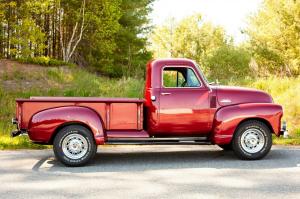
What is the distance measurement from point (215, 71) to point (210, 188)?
3110 centimetres

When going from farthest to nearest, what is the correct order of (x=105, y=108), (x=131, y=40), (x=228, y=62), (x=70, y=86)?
1. (x=228, y=62)
2. (x=131, y=40)
3. (x=70, y=86)
4. (x=105, y=108)

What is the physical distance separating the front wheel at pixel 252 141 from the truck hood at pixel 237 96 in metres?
0.48

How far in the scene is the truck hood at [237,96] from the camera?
9617mm

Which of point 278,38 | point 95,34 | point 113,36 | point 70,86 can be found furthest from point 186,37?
point 70,86

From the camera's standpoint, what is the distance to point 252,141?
31.4 ft

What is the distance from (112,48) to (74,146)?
66.9ft

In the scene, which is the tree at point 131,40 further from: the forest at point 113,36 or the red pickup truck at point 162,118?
the red pickup truck at point 162,118

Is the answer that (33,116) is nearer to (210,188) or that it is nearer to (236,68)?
(210,188)

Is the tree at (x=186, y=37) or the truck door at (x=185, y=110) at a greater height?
the tree at (x=186, y=37)

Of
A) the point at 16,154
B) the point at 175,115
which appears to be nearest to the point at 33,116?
the point at 16,154

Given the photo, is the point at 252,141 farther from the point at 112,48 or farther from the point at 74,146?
the point at 112,48

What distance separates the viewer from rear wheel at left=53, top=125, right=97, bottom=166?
29.3ft

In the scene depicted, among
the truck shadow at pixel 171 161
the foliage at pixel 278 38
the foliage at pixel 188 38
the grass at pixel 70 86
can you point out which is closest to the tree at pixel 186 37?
the foliage at pixel 188 38

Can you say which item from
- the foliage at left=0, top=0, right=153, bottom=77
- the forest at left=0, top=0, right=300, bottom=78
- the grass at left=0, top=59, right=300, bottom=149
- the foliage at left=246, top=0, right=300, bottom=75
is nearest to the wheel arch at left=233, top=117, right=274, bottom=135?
the grass at left=0, top=59, right=300, bottom=149
